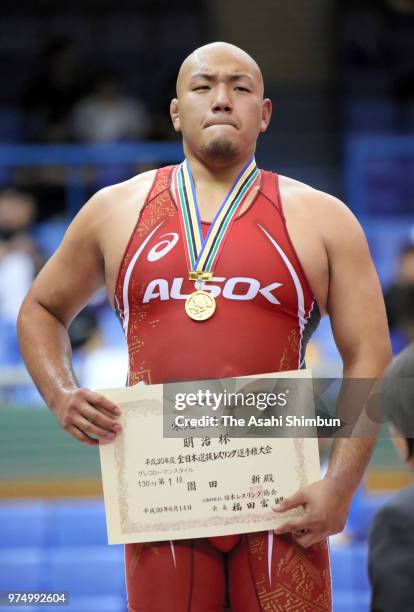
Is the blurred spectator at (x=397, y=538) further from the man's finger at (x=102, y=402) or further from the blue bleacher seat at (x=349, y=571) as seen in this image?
the blue bleacher seat at (x=349, y=571)

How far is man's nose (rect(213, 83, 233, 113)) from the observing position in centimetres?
258

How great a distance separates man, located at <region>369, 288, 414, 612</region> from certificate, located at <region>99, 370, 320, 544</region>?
406 mm

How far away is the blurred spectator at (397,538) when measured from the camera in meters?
1.88

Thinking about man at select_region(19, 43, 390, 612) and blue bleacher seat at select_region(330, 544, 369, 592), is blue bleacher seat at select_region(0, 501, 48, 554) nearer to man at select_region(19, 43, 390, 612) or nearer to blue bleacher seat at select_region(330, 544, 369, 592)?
blue bleacher seat at select_region(330, 544, 369, 592)

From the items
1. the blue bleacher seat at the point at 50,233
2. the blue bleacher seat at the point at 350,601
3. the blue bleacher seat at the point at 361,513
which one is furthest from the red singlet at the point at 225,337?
the blue bleacher seat at the point at 50,233

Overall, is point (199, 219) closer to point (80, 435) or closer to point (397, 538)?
point (80, 435)

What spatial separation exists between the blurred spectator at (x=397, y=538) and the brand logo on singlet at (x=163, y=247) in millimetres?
726

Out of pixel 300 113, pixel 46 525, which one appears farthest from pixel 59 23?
pixel 46 525

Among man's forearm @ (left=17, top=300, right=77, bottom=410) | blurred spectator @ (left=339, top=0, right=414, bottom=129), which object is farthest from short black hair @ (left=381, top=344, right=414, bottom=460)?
blurred spectator @ (left=339, top=0, right=414, bottom=129)

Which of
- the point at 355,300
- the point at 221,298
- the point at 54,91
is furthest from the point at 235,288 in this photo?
the point at 54,91

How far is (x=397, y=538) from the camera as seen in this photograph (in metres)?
1.91

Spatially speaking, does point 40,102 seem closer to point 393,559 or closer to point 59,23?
point 59,23

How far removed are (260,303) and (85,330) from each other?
3902mm

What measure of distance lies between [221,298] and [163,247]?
0.19 meters
